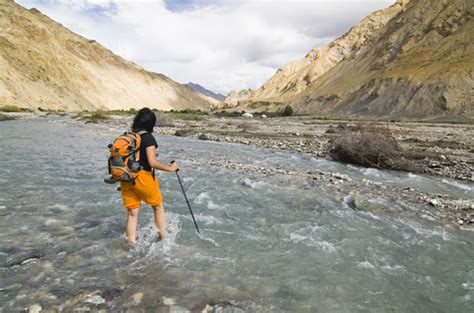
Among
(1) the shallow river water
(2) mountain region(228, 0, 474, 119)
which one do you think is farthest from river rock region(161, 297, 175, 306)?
(2) mountain region(228, 0, 474, 119)

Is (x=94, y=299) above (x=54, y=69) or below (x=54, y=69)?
below

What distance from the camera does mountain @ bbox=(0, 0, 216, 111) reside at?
90.0 metres

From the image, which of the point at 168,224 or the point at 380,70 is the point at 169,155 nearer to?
the point at 168,224

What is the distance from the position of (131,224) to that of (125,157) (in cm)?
151

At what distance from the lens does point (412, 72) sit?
72.2 m

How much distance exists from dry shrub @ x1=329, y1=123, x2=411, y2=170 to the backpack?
13.4m

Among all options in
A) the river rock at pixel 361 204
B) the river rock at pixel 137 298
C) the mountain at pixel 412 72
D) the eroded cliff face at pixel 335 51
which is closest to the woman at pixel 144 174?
the river rock at pixel 137 298

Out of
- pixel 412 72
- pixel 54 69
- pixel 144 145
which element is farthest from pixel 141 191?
pixel 54 69

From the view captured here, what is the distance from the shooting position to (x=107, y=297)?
535 centimetres

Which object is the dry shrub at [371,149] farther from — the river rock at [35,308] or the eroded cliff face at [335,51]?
the eroded cliff face at [335,51]

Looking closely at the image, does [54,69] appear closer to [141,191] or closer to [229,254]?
[141,191]

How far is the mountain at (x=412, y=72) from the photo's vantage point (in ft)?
203

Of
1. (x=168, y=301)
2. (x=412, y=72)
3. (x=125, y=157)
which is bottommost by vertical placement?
(x=168, y=301)

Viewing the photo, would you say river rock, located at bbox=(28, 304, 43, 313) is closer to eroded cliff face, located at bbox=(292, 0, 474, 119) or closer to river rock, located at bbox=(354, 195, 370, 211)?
river rock, located at bbox=(354, 195, 370, 211)
